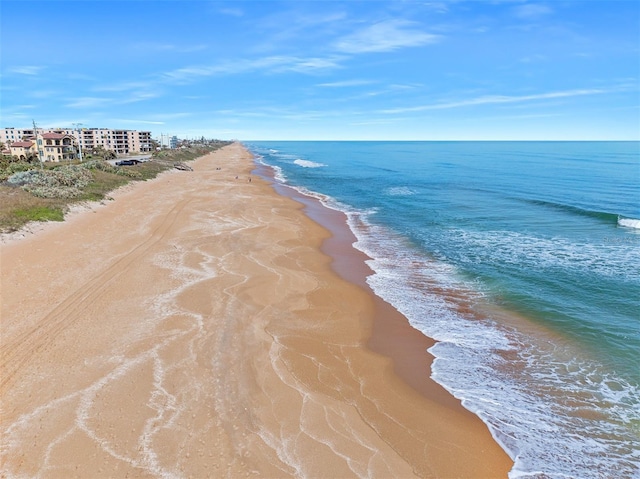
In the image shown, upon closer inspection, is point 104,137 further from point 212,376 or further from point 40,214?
point 212,376

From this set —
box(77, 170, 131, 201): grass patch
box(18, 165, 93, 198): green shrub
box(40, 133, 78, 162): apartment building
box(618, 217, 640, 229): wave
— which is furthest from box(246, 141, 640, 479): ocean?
box(40, 133, 78, 162): apartment building

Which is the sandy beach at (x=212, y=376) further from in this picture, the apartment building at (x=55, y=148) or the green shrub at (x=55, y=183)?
the apartment building at (x=55, y=148)

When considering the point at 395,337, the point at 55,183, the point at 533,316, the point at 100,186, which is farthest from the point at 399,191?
the point at 395,337

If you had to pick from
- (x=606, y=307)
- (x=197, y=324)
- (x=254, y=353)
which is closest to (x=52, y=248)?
(x=197, y=324)

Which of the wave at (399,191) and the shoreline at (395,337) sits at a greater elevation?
the wave at (399,191)

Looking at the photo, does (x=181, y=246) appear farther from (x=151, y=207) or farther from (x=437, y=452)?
(x=437, y=452)

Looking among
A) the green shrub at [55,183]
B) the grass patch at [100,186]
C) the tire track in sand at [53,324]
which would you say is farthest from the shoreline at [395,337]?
the green shrub at [55,183]
